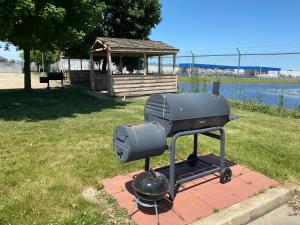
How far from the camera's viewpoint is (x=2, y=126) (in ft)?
26.6

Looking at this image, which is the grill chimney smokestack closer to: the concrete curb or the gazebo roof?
the concrete curb

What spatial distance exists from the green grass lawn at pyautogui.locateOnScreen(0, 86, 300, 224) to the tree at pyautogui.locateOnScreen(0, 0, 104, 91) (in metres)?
2.79

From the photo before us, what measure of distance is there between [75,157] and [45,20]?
648 centimetres

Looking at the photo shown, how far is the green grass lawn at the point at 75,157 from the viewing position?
3.78 m

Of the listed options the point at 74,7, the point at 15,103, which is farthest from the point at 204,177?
the point at 15,103

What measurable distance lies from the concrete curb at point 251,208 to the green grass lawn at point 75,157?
2.04 feet

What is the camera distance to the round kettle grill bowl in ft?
11.3

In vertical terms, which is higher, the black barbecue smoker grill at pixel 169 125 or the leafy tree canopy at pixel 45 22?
the leafy tree canopy at pixel 45 22

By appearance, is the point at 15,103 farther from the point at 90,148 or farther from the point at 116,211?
the point at 116,211

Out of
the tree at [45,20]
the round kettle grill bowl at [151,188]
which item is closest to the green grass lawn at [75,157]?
the round kettle grill bowl at [151,188]

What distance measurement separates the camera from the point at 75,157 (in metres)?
5.66

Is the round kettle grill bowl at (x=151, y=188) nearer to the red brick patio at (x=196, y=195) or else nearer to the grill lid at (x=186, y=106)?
the red brick patio at (x=196, y=195)

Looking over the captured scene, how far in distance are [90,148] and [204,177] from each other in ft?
8.20

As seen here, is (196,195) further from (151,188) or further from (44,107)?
(44,107)
